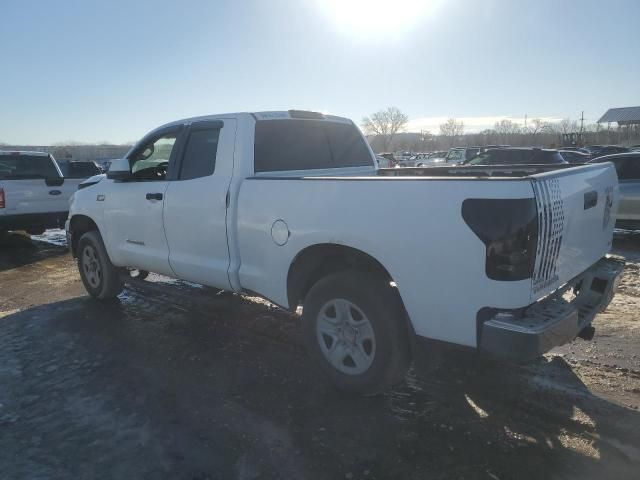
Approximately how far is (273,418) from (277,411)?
0.10 meters

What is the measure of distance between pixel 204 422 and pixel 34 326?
3.20m

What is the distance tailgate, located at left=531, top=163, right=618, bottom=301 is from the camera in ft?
9.31

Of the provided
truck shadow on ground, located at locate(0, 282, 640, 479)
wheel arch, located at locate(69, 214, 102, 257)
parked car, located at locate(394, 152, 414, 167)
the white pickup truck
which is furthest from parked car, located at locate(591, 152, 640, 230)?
parked car, located at locate(394, 152, 414, 167)

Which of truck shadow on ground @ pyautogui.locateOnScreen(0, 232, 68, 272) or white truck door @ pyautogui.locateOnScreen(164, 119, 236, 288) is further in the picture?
truck shadow on ground @ pyautogui.locateOnScreen(0, 232, 68, 272)

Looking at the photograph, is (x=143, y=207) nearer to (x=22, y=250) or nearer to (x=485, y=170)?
(x=485, y=170)

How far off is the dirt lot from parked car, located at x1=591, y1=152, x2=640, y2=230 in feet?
16.5

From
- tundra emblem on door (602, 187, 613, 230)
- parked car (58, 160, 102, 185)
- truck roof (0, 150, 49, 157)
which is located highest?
truck roof (0, 150, 49, 157)

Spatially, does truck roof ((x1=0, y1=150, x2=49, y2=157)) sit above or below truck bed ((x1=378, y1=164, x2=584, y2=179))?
above

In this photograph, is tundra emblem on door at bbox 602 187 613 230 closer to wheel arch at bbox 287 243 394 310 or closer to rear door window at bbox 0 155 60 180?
wheel arch at bbox 287 243 394 310

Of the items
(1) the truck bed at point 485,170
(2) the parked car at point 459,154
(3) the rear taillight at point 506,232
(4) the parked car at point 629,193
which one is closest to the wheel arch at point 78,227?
(1) the truck bed at point 485,170

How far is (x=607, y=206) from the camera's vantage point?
389 cm

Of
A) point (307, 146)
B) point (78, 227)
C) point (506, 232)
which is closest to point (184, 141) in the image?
point (307, 146)

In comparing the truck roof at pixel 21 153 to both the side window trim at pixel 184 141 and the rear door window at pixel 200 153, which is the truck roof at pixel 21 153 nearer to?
the side window trim at pixel 184 141

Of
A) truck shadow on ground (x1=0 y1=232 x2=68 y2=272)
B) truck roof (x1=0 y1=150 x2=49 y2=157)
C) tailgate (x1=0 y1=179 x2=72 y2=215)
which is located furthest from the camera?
truck roof (x1=0 y1=150 x2=49 y2=157)
